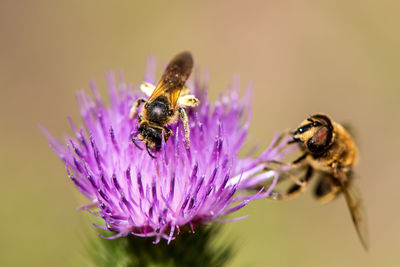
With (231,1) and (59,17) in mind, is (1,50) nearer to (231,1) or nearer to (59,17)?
(59,17)

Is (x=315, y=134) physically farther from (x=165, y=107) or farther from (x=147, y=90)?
(x=147, y=90)

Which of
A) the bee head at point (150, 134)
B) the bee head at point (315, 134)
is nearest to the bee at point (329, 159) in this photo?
the bee head at point (315, 134)

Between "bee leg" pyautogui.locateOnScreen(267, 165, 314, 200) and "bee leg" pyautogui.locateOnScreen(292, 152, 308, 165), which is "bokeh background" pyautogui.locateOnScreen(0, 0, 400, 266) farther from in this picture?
"bee leg" pyautogui.locateOnScreen(292, 152, 308, 165)

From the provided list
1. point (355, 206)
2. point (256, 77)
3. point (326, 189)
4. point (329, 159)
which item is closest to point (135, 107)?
point (329, 159)

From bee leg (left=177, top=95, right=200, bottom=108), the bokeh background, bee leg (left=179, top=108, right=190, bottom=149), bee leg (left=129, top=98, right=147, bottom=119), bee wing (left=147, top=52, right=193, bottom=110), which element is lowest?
the bokeh background

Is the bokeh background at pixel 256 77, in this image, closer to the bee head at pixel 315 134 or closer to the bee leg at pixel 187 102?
the bee head at pixel 315 134

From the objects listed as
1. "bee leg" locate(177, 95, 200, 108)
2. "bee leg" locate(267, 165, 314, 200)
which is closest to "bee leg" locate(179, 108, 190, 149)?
"bee leg" locate(177, 95, 200, 108)
